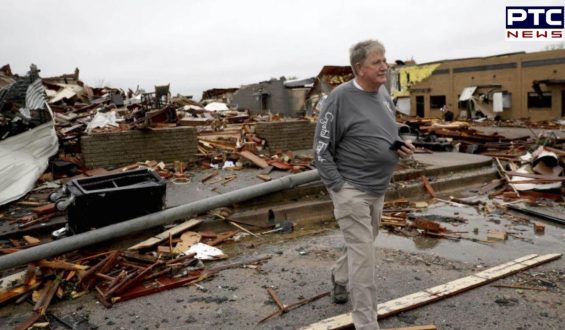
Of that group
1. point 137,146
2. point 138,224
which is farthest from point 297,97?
point 138,224

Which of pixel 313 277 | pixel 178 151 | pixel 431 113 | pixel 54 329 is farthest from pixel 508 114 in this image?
pixel 54 329

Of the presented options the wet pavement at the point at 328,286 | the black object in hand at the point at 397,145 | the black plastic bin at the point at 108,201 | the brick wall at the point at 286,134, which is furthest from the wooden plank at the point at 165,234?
the brick wall at the point at 286,134

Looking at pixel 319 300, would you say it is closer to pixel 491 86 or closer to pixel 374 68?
pixel 374 68

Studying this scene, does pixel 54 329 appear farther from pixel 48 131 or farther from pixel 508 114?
pixel 508 114

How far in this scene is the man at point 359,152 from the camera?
3.29 metres

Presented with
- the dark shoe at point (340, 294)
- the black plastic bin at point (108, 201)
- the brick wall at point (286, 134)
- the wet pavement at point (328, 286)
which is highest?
the brick wall at point (286, 134)

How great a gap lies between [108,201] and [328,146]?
3.29 meters

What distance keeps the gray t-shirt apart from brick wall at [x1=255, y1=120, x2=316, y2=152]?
6979mm

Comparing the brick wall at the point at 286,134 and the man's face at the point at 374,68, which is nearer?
the man's face at the point at 374,68

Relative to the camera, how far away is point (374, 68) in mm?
3303

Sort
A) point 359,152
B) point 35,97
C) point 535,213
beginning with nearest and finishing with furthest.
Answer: point 359,152
point 535,213
point 35,97

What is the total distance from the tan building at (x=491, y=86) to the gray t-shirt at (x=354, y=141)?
99.2 ft

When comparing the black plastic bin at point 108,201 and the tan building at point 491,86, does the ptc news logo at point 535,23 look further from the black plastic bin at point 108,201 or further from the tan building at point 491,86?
the black plastic bin at point 108,201

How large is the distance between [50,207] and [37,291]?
6.88 feet
